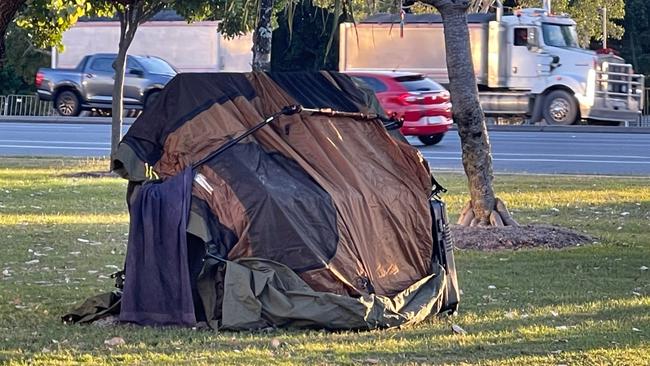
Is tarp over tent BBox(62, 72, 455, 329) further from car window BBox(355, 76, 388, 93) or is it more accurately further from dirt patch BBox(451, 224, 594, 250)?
car window BBox(355, 76, 388, 93)

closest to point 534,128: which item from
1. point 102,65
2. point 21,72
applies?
point 102,65

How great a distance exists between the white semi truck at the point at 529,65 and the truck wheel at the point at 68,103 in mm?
8280

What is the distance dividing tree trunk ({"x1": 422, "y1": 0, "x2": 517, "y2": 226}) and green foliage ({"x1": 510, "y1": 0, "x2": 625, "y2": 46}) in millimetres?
31252

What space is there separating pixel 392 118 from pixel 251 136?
115 centimetres

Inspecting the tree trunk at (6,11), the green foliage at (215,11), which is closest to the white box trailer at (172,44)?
the green foliage at (215,11)

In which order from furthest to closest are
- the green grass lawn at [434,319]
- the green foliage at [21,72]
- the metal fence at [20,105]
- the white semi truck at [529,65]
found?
1. the green foliage at [21,72]
2. the metal fence at [20,105]
3. the white semi truck at [529,65]
4. the green grass lawn at [434,319]

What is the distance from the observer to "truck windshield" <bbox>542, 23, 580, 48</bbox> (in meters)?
31.5

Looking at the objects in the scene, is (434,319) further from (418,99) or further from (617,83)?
(617,83)

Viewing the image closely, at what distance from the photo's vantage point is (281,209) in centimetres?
716

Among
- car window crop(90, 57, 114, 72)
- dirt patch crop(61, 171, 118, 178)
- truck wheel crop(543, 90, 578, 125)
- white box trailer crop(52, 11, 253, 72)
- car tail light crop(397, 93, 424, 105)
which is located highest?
white box trailer crop(52, 11, 253, 72)

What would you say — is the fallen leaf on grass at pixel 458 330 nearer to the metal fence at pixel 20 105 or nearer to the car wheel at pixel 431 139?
the car wheel at pixel 431 139

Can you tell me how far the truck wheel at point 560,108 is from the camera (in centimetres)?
3056

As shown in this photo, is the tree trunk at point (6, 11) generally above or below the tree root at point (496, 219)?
above

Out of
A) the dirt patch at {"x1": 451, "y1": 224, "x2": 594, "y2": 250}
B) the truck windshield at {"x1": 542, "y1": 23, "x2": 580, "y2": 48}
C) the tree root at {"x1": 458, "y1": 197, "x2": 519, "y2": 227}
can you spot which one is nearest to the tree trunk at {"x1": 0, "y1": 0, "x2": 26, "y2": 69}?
the dirt patch at {"x1": 451, "y1": 224, "x2": 594, "y2": 250}
